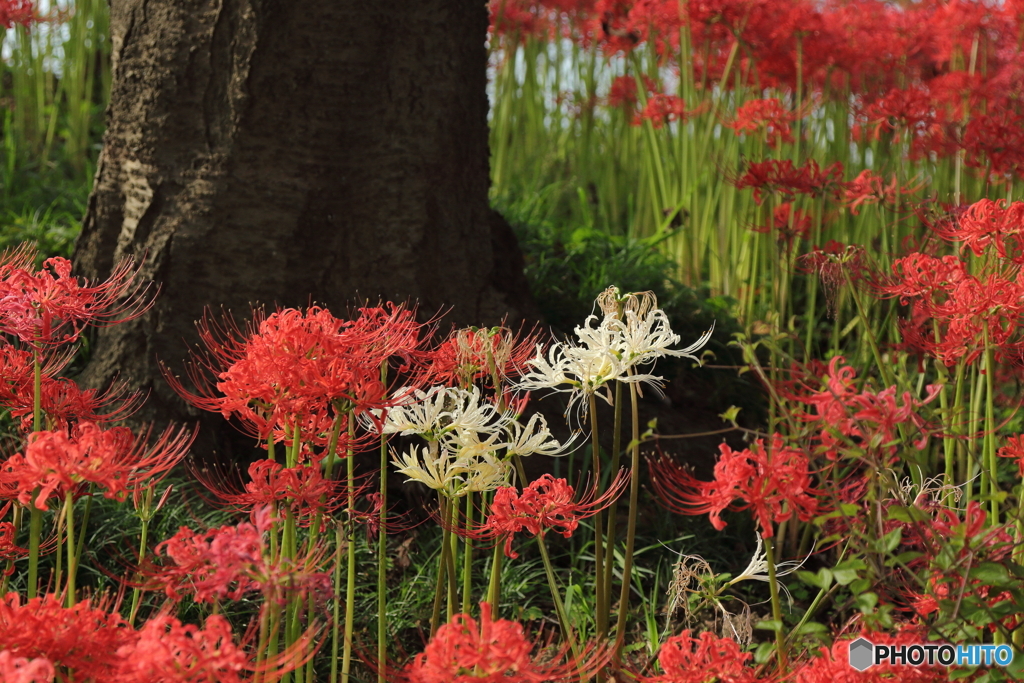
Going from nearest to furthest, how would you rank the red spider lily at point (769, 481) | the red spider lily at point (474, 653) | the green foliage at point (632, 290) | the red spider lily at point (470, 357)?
the red spider lily at point (474, 653), the red spider lily at point (769, 481), the red spider lily at point (470, 357), the green foliage at point (632, 290)

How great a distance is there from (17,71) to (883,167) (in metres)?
4.63

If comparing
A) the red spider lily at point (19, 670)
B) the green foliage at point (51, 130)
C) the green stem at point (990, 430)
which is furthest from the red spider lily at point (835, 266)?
the green foliage at point (51, 130)

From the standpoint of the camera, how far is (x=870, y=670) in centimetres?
132

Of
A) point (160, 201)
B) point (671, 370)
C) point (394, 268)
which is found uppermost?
point (160, 201)

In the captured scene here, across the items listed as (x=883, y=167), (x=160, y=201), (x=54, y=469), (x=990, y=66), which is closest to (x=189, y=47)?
(x=160, y=201)

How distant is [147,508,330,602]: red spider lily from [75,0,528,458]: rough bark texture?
167 cm

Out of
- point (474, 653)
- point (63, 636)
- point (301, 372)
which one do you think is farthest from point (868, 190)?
point (63, 636)

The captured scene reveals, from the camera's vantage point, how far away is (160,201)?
2.85 m

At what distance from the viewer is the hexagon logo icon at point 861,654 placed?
1.35 metres

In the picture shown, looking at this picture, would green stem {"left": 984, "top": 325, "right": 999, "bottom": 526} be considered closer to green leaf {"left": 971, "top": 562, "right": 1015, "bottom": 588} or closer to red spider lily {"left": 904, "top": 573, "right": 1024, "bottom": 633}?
red spider lily {"left": 904, "top": 573, "right": 1024, "bottom": 633}

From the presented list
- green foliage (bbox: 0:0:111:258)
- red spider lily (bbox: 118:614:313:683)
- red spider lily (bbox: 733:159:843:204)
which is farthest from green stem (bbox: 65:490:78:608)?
green foliage (bbox: 0:0:111:258)

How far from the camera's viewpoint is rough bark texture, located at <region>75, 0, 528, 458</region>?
278 centimetres

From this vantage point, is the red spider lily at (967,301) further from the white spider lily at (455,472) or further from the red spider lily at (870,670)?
the white spider lily at (455,472)

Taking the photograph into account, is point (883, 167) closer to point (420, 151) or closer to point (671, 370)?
point (671, 370)
